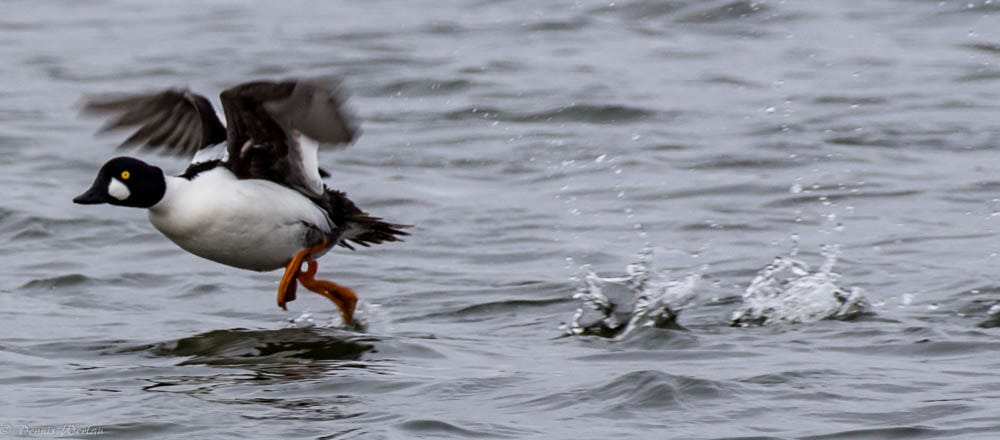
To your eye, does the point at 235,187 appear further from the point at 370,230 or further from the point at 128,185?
the point at 370,230

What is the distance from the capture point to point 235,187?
786 cm

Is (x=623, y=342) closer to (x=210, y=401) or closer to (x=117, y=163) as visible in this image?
(x=210, y=401)

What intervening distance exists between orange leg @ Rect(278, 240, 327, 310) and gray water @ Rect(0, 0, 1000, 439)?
173 millimetres

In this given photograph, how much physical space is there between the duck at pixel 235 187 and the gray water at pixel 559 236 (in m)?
0.36

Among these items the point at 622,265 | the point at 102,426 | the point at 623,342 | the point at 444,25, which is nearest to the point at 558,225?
the point at 622,265

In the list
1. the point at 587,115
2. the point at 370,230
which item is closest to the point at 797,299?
the point at 370,230

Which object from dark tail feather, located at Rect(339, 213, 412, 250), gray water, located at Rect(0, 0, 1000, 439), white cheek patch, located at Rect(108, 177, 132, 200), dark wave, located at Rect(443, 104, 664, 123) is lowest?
dark wave, located at Rect(443, 104, 664, 123)

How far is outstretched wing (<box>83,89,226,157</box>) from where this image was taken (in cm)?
809

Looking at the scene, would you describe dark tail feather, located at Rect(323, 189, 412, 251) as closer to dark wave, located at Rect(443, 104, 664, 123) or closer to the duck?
the duck

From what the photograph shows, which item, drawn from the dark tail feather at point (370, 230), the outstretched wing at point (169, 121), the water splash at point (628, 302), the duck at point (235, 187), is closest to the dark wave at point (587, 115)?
the water splash at point (628, 302)

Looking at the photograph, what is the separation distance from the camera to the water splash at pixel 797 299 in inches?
302

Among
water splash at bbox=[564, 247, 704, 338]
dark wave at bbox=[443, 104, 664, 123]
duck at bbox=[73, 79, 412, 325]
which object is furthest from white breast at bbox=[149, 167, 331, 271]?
dark wave at bbox=[443, 104, 664, 123]

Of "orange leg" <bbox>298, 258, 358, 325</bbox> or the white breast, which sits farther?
"orange leg" <bbox>298, 258, 358, 325</bbox>

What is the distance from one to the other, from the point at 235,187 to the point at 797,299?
8.33ft
